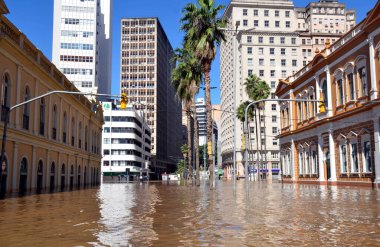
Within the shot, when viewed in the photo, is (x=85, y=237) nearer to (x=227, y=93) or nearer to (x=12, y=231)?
(x=12, y=231)

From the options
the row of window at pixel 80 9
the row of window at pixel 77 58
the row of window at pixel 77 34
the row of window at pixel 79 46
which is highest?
the row of window at pixel 80 9

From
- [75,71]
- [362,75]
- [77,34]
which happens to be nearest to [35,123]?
[362,75]

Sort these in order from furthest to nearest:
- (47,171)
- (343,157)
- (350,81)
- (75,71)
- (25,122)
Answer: (75,71)
(343,157)
(350,81)
(47,171)
(25,122)

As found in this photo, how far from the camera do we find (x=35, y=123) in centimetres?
3250

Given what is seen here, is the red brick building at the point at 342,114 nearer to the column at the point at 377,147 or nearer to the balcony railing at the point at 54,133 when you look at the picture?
the column at the point at 377,147

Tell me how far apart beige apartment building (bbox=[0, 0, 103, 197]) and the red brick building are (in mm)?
27132

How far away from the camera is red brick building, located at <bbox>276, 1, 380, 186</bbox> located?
3506 cm

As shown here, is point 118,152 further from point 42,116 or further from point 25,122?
point 25,122

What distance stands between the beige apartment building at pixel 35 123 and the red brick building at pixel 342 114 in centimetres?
2713

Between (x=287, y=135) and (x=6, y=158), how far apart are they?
134ft

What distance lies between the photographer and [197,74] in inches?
1711

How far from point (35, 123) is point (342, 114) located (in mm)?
28442

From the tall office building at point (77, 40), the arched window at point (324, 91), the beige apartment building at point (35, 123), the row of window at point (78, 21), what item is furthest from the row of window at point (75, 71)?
the arched window at point (324, 91)

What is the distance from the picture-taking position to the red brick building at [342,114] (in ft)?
115
